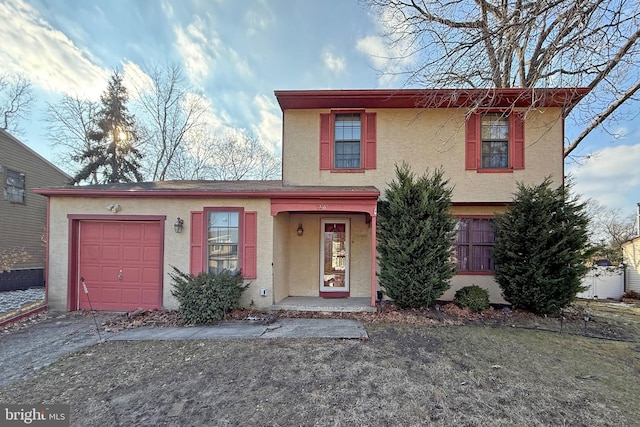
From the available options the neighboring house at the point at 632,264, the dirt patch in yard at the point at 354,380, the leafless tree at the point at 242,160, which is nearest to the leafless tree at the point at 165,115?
the leafless tree at the point at 242,160

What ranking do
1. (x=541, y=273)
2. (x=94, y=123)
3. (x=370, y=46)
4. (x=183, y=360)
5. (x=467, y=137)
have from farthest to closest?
(x=94, y=123), (x=370, y=46), (x=467, y=137), (x=541, y=273), (x=183, y=360)

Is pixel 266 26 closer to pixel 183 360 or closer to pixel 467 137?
pixel 467 137

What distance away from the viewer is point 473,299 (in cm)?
669

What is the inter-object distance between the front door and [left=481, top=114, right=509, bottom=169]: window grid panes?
14.0ft

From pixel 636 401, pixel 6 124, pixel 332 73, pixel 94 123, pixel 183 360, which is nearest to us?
pixel 636 401

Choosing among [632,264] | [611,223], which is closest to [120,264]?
[632,264]

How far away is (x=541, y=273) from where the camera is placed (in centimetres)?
617

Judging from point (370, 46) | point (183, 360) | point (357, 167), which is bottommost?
point (183, 360)

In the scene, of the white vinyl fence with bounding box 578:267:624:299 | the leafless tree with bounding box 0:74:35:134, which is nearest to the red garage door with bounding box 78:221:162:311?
the leafless tree with bounding box 0:74:35:134

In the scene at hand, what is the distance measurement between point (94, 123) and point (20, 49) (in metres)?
7.22

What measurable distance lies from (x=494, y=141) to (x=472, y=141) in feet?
2.15

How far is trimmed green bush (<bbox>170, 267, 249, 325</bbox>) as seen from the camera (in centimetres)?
574

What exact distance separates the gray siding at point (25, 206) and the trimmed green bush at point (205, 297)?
9764mm

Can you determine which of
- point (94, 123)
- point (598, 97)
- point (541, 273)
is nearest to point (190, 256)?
point (541, 273)
